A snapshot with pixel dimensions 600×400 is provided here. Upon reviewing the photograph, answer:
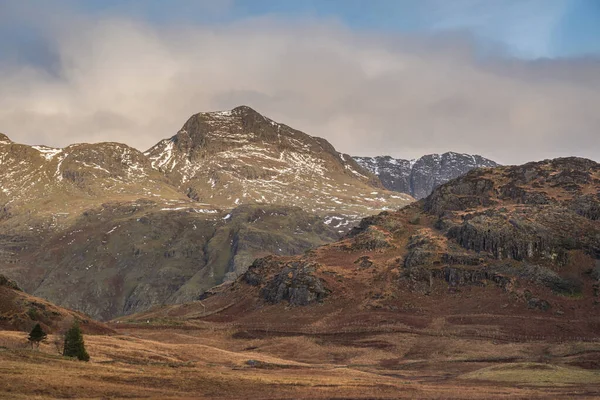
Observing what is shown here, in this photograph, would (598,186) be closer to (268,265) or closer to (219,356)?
(268,265)

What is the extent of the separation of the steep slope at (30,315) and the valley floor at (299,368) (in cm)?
1503

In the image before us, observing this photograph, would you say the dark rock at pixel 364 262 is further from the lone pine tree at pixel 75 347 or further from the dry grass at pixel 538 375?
the lone pine tree at pixel 75 347

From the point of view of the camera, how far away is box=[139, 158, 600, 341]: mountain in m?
142

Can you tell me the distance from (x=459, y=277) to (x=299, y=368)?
78199 mm

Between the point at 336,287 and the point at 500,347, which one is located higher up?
the point at 336,287

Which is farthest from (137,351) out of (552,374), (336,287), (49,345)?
(336,287)

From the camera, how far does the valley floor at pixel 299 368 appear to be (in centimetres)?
5588

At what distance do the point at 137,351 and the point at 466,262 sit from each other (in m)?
102

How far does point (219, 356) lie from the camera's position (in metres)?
99.6

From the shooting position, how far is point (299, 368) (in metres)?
93.9

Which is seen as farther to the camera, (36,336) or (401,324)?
(401,324)

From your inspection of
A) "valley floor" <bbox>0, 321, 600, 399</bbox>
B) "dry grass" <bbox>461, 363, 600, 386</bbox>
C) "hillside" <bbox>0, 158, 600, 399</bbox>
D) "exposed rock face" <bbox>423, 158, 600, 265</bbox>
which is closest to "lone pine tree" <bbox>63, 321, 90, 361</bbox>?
"valley floor" <bbox>0, 321, 600, 399</bbox>

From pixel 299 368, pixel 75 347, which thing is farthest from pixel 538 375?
pixel 75 347

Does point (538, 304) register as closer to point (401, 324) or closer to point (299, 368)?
point (401, 324)
